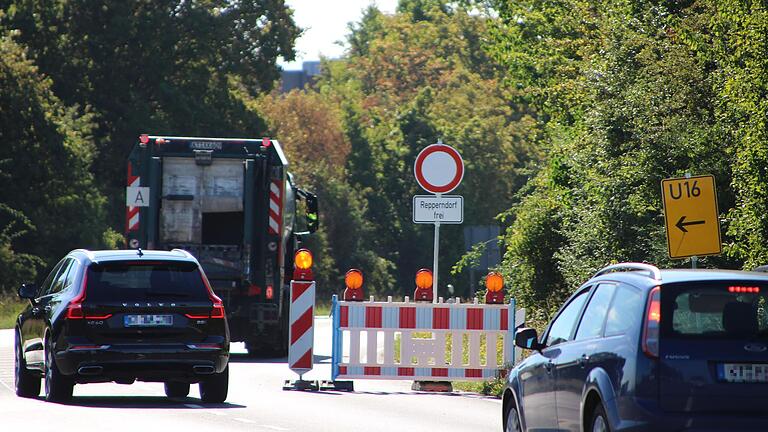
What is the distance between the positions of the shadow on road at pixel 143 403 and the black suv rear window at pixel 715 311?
24.8ft

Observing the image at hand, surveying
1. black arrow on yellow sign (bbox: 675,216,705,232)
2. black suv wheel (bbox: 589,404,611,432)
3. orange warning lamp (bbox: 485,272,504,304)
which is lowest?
black suv wheel (bbox: 589,404,611,432)

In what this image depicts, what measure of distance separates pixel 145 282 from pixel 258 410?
1.75 metres

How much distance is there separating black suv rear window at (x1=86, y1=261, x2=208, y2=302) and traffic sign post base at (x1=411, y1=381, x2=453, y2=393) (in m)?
3.55

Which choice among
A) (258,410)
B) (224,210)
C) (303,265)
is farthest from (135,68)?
(258,410)

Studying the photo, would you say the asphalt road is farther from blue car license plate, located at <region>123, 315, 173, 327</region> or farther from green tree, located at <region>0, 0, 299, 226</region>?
green tree, located at <region>0, 0, 299, 226</region>

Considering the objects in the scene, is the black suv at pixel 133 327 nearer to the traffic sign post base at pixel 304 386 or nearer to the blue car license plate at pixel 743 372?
the traffic sign post base at pixel 304 386

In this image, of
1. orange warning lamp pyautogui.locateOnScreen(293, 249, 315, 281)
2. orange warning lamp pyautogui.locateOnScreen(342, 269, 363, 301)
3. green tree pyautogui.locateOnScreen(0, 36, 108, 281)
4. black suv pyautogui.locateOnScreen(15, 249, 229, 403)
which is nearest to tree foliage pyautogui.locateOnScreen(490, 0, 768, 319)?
orange warning lamp pyautogui.locateOnScreen(342, 269, 363, 301)

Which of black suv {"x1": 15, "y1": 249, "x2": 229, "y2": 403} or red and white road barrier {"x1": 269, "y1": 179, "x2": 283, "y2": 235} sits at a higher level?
red and white road barrier {"x1": 269, "y1": 179, "x2": 283, "y2": 235}

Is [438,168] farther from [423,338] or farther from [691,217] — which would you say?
[691,217]

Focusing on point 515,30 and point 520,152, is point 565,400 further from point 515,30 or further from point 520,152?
point 520,152

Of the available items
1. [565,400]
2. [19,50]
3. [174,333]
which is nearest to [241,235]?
[174,333]

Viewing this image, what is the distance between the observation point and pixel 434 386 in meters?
19.2

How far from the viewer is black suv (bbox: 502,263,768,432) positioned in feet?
31.7

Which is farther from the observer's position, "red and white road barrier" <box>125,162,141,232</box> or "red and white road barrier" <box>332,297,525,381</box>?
"red and white road barrier" <box>125,162,141,232</box>
